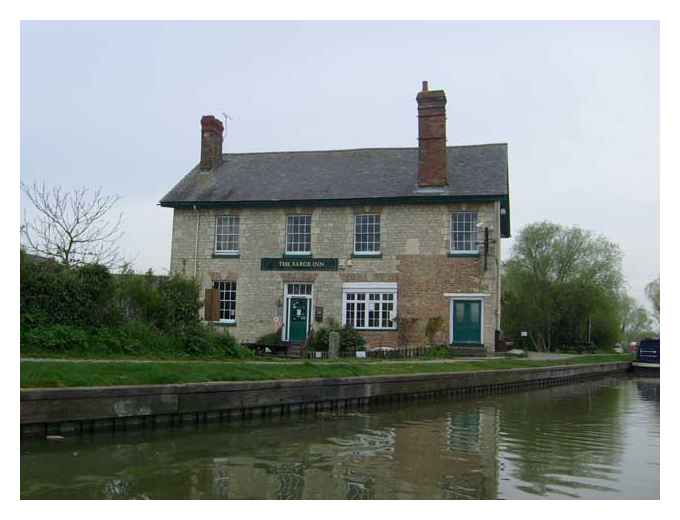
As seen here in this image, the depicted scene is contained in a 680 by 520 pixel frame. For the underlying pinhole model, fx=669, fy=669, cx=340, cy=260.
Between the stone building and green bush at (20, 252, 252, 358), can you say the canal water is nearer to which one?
green bush at (20, 252, 252, 358)

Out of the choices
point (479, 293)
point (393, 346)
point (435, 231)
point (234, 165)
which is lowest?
point (393, 346)

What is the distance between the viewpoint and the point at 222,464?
7.90m

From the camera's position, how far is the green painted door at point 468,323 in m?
22.9

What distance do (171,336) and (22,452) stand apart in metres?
7.06

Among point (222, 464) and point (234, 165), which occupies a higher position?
point (234, 165)

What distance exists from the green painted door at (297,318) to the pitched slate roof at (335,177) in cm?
383

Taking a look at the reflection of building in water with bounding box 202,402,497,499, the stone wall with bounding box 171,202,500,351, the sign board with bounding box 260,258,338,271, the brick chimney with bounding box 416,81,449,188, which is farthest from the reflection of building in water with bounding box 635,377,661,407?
the sign board with bounding box 260,258,338,271

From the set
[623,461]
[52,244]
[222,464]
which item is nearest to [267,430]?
[222,464]

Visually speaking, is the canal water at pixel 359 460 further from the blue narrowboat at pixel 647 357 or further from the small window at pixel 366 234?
the blue narrowboat at pixel 647 357

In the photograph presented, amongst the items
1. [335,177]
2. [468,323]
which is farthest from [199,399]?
[335,177]

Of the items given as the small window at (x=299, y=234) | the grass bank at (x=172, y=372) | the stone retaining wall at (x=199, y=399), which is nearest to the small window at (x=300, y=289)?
the small window at (x=299, y=234)

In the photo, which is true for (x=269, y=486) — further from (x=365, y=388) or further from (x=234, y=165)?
(x=234, y=165)

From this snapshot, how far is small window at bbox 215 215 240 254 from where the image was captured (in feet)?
84.5

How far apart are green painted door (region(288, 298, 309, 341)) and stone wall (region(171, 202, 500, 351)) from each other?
0.43m
